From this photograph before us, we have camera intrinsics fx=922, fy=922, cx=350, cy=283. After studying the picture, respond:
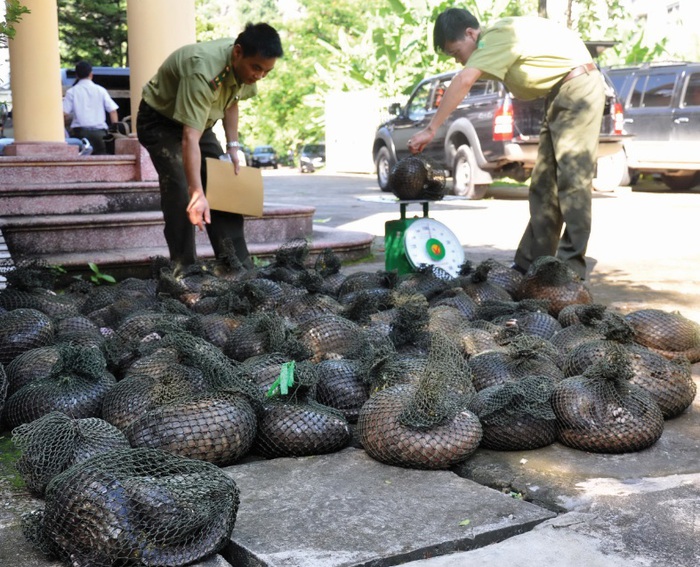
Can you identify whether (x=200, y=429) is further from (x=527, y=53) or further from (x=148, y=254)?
(x=148, y=254)

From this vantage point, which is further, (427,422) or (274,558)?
(427,422)

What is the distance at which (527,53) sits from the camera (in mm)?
6477

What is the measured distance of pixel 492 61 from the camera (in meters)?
6.35

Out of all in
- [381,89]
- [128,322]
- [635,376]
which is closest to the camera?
[635,376]

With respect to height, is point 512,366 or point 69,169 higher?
point 69,169

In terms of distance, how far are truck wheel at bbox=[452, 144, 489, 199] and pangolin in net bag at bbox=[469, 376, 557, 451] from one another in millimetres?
13168

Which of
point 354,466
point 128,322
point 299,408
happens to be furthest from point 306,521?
point 128,322

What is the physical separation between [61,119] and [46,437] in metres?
8.66

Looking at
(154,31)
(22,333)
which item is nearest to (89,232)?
(154,31)

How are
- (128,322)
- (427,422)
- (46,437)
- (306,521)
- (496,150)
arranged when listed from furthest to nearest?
(496,150) < (128,322) < (427,422) < (46,437) < (306,521)

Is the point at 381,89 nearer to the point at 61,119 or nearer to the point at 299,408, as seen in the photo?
the point at 61,119

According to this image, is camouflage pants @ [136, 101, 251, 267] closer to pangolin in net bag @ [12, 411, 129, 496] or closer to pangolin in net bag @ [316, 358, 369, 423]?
pangolin in net bag @ [316, 358, 369, 423]

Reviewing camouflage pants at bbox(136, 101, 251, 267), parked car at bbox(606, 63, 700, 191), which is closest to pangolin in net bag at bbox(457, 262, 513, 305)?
camouflage pants at bbox(136, 101, 251, 267)

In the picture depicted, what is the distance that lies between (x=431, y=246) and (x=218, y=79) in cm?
195
